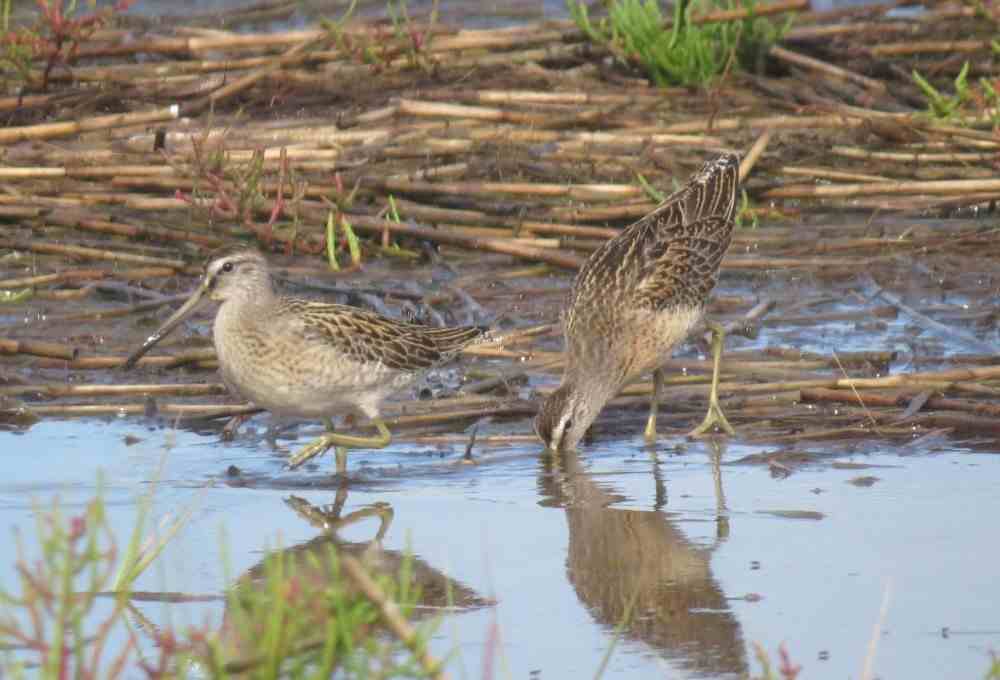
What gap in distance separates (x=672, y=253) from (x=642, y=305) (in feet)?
1.22

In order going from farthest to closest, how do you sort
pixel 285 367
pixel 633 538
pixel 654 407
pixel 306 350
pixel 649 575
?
pixel 654 407 → pixel 306 350 → pixel 285 367 → pixel 633 538 → pixel 649 575

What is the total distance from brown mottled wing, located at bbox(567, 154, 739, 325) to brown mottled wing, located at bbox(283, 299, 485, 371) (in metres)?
0.57

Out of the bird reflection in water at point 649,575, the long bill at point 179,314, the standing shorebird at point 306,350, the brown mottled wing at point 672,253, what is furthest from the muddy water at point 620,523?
the brown mottled wing at point 672,253

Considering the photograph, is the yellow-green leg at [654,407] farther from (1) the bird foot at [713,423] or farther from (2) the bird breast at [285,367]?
(2) the bird breast at [285,367]

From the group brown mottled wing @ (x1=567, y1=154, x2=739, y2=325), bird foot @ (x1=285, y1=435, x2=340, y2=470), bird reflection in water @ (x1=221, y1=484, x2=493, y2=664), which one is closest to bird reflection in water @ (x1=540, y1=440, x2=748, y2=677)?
bird reflection in water @ (x1=221, y1=484, x2=493, y2=664)

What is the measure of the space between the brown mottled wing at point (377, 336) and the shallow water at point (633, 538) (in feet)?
1.28

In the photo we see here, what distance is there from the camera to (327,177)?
10773mm

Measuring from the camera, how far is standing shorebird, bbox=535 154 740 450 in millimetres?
7754

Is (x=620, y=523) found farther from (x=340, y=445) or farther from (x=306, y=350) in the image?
(x=306, y=350)

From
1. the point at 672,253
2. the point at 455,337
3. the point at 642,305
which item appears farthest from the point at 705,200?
the point at 455,337

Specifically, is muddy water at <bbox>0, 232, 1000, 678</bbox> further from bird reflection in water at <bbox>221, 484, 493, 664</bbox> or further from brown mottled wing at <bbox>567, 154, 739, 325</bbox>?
brown mottled wing at <bbox>567, 154, 739, 325</bbox>

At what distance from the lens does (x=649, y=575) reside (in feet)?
20.0

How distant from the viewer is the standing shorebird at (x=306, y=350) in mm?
7523

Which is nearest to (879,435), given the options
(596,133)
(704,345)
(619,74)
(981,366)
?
(981,366)
